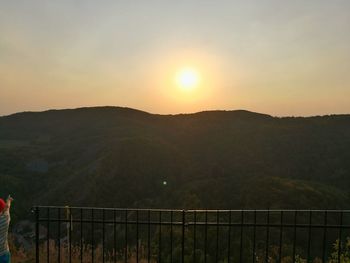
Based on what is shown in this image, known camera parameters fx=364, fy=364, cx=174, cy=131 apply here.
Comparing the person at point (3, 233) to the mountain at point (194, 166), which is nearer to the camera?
the person at point (3, 233)

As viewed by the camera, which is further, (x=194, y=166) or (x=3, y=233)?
(x=194, y=166)

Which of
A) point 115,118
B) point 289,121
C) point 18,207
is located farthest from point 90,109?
point 18,207

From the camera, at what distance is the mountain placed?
136ft

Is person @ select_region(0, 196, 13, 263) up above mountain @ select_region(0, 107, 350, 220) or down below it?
above

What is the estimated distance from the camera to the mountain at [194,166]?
136 ft

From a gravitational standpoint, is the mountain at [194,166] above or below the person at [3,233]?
below

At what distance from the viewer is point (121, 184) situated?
49.0 m

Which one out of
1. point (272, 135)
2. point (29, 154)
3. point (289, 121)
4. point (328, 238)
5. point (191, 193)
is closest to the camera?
point (328, 238)

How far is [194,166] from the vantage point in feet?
185

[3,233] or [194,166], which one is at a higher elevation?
[3,233]

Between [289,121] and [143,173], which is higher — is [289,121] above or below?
above

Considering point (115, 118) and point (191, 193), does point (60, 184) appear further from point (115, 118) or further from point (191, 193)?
point (115, 118)

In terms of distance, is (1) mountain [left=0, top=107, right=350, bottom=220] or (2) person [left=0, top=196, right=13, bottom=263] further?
(1) mountain [left=0, top=107, right=350, bottom=220]

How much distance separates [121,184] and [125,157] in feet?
21.6
